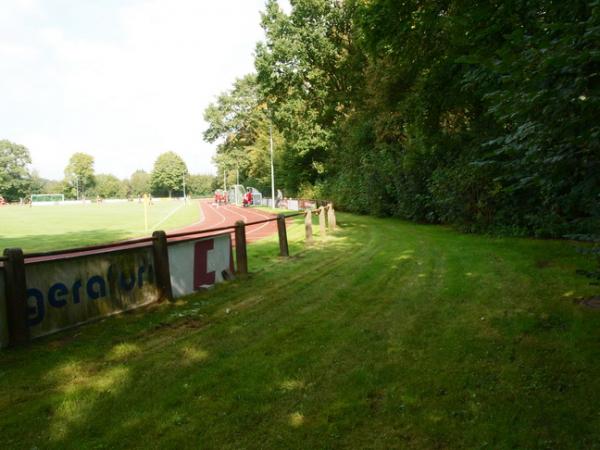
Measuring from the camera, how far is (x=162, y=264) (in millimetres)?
7223

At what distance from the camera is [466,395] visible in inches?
146

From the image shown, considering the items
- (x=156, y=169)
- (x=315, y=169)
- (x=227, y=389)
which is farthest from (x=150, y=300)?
(x=156, y=169)

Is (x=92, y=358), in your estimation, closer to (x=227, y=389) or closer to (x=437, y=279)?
(x=227, y=389)

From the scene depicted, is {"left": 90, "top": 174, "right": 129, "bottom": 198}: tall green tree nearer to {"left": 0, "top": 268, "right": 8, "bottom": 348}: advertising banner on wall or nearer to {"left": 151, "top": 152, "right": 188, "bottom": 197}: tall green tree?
{"left": 151, "top": 152, "right": 188, "bottom": 197}: tall green tree

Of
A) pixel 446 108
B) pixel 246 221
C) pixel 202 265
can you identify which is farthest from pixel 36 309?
pixel 246 221

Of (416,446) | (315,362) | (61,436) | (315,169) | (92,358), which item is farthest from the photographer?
(315,169)

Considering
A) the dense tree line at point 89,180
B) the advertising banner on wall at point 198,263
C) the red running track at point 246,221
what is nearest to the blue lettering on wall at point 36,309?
the advertising banner on wall at point 198,263

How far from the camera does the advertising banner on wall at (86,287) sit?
214 inches

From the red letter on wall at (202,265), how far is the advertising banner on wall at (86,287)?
104 centimetres

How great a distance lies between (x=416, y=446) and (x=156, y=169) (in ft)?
496

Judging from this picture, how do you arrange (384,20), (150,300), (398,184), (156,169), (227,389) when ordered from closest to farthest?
(227,389), (150,300), (384,20), (398,184), (156,169)

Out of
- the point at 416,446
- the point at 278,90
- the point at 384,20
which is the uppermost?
the point at 278,90

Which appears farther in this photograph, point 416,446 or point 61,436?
point 61,436

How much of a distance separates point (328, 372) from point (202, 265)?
4589 mm
